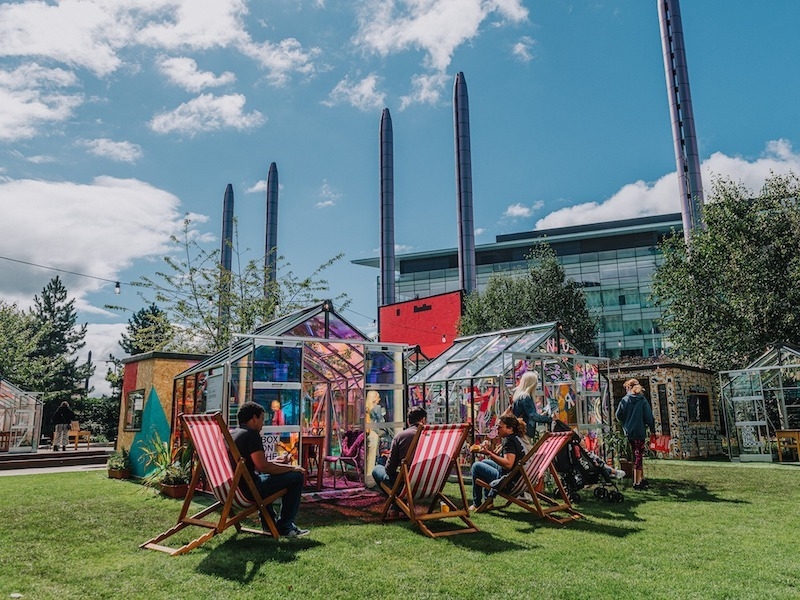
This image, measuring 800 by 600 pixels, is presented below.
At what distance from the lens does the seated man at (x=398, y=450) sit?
5938 mm

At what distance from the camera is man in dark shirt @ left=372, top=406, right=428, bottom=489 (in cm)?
594

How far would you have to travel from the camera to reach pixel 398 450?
5957mm

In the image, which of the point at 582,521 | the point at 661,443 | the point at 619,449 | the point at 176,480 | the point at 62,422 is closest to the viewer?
the point at 582,521

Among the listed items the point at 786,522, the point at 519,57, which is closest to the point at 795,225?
the point at 519,57

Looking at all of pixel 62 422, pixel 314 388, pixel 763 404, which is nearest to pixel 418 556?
pixel 314 388

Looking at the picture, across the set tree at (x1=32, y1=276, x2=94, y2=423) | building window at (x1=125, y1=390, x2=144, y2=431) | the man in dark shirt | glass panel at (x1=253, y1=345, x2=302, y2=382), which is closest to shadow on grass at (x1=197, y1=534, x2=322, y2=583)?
the man in dark shirt

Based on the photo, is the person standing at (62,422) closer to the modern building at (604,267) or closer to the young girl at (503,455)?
the young girl at (503,455)

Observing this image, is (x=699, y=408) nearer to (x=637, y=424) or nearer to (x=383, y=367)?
(x=637, y=424)

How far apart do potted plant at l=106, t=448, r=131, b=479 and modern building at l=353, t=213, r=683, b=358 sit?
35433 millimetres

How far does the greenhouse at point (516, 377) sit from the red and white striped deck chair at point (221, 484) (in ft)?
17.8

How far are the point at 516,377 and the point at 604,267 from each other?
42.9 metres

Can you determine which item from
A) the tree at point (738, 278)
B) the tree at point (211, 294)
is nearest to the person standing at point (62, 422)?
the tree at point (211, 294)

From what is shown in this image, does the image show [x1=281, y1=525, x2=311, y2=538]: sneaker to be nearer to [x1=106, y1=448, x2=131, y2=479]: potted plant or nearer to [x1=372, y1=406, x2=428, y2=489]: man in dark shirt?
[x1=372, y1=406, x2=428, y2=489]: man in dark shirt

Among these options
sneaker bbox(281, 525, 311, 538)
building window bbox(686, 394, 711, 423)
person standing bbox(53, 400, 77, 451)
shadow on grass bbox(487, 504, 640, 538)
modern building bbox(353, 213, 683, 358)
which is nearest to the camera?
sneaker bbox(281, 525, 311, 538)
